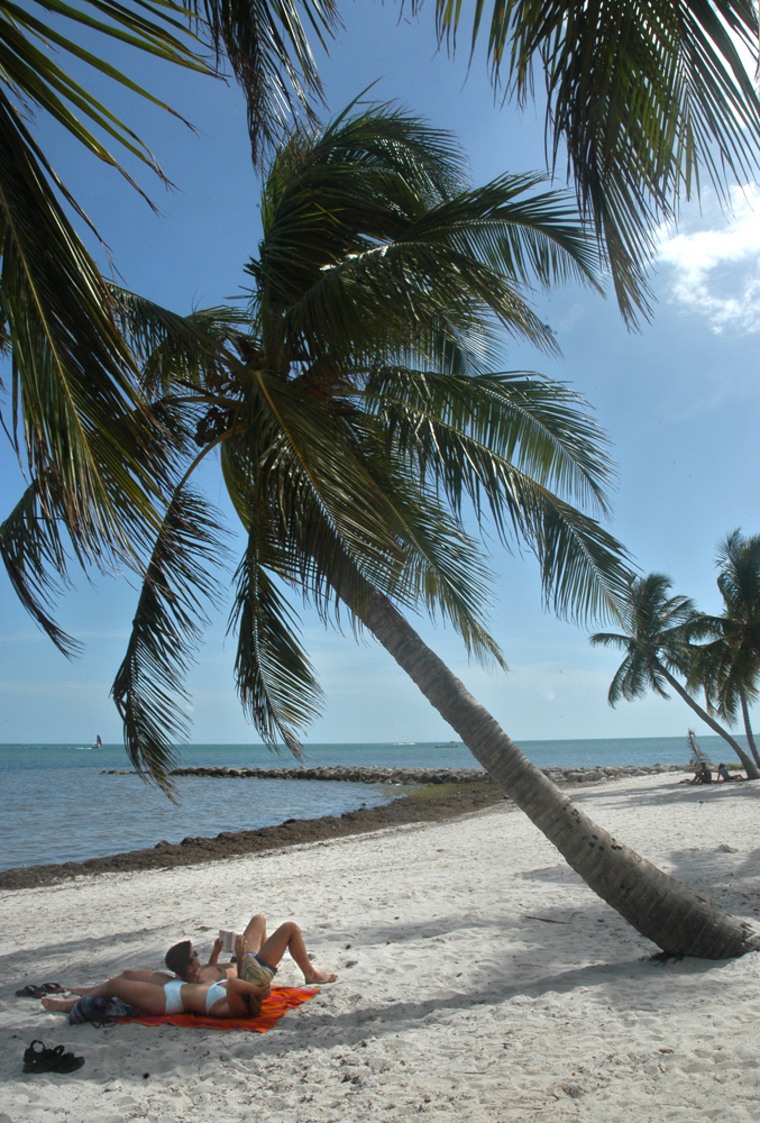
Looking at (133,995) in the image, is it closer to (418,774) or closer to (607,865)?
(607,865)

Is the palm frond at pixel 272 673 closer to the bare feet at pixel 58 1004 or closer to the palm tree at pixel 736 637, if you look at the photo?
the bare feet at pixel 58 1004

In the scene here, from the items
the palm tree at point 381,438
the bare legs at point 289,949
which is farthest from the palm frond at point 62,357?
the bare legs at point 289,949

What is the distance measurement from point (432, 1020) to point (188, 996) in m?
1.45

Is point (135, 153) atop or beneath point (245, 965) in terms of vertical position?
atop

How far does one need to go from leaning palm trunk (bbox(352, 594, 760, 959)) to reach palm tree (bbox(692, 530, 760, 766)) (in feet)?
54.9

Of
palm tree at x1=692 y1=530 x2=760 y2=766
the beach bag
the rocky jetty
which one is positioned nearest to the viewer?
the beach bag

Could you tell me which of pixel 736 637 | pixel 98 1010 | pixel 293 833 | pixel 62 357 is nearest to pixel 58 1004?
pixel 98 1010

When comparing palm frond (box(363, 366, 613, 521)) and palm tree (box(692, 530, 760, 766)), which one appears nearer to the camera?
palm frond (box(363, 366, 613, 521))

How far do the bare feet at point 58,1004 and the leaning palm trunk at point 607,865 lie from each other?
9.52 feet

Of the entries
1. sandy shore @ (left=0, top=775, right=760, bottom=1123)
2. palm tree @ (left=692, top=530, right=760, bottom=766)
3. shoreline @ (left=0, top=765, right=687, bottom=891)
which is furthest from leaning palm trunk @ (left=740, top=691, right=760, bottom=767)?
sandy shore @ (left=0, top=775, right=760, bottom=1123)

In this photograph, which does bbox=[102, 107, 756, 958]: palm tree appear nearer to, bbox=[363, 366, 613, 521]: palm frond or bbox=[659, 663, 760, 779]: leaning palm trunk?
bbox=[363, 366, 613, 521]: palm frond

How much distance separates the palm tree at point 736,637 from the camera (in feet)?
68.2

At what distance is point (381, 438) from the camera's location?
6852 mm

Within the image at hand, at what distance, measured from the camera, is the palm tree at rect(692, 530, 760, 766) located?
20.8 meters
